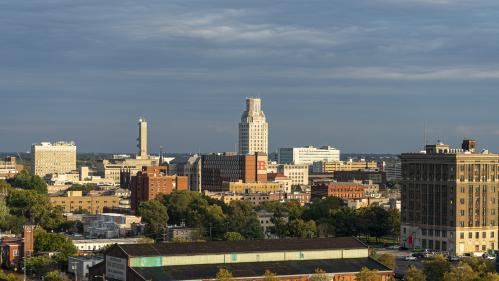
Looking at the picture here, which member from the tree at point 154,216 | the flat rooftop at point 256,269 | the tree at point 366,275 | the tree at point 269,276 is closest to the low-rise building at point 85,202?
the tree at point 154,216

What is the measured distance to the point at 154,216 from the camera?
5782 inches

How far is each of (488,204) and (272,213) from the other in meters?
38.1

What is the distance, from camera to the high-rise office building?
407 ft

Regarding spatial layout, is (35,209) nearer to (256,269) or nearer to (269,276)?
(256,269)

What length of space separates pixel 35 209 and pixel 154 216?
58.0 ft

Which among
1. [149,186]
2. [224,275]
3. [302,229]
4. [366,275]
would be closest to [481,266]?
[366,275]

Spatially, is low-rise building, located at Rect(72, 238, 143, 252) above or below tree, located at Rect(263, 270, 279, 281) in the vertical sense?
below

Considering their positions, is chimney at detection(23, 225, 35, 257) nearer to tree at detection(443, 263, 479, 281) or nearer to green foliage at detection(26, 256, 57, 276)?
green foliage at detection(26, 256, 57, 276)

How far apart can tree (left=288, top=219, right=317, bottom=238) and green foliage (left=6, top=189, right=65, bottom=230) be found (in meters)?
36.7

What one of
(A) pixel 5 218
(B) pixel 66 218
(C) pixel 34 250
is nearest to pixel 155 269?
(C) pixel 34 250

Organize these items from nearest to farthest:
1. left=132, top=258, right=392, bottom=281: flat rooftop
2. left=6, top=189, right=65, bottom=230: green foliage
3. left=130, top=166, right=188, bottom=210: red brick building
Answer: left=132, top=258, right=392, bottom=281: flat rooftop, left=6, top=189, right=65, bottom=230: green foliage, left=130, top=166, right=188, bottom=210: red brick building

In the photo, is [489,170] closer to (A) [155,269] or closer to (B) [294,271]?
(B) [294,271]

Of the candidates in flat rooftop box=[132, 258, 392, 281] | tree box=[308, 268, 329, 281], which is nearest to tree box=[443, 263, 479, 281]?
flat rooftop box=[132, 258, 392, 281]

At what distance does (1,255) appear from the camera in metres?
108
